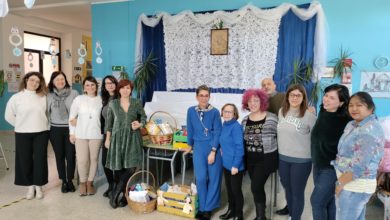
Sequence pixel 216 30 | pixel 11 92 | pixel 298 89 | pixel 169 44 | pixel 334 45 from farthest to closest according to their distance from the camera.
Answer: pixel 11 92 → pixel 169 44 → pixel 216 30 → pixel 334 45 → pixel 298 89

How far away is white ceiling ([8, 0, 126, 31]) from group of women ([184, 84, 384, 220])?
4556 millimetres

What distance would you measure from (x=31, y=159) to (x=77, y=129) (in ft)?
1.99

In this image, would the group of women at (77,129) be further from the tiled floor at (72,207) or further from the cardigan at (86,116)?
the tiled floor at (72,207)

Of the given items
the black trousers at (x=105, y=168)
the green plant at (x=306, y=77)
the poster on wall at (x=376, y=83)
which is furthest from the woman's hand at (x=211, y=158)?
the poster on wall at (x=376, y=83)

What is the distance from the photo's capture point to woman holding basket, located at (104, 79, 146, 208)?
293 centimetres

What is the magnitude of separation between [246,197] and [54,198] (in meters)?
2.09

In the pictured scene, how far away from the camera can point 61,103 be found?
328cm

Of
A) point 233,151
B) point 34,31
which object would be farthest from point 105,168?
point 34,31

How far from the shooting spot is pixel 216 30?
5.12 metres

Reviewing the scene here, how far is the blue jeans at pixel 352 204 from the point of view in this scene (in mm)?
1802

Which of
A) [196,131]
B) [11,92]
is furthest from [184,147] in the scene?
[11,92]

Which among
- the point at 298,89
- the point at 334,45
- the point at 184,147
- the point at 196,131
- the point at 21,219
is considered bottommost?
the point at 21,219

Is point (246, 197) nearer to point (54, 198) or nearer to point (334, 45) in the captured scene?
point (54, 198)

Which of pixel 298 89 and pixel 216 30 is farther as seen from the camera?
pixel 216 30
